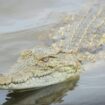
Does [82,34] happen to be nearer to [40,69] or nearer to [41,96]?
[40,69]

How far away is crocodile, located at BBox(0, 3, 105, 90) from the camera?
430 centimetres

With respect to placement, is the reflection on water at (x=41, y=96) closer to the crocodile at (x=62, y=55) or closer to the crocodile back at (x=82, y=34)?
the crocodile at (x=62, y=55)

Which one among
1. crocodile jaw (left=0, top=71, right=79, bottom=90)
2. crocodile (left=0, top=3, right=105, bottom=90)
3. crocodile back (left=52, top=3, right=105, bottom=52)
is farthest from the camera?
crocodile back (left=52, top=3, right=105, bottom=52)

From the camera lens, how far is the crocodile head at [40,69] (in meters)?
4.19

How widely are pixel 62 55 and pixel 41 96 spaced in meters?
0.84

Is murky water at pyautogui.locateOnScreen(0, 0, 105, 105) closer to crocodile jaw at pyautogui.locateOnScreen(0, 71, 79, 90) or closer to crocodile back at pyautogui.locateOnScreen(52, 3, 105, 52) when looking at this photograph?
crocodile jaw at pyautogui.locateOnScreen(0, 71, 79, 90)

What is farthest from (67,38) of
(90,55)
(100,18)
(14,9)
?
(14,9)

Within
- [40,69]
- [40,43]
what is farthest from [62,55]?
[40,43]

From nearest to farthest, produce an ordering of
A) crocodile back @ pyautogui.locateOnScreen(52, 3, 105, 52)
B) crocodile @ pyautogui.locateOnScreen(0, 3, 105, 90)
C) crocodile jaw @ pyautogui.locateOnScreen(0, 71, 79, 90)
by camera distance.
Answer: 1. crocodile jaw @ pyautogui.locateOnScreen(0, 71, 79, 90)
2. crocodile @ pyautogui.locateOnScreen(0, 3, 105, 90)
3. crocodile back @ pyautogui.locateOnScreen(52, 3, 105, 52)

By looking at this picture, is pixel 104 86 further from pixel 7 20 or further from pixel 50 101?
pixel 7 20

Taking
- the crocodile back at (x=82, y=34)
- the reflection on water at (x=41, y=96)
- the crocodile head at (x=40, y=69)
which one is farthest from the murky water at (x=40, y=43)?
the crocodile back at (x=82, y=34)

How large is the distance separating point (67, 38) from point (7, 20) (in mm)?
2254

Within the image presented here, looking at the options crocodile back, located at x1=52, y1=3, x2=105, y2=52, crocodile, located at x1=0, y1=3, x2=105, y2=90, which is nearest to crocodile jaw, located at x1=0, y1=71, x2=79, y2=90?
crocodile, located at x1=0, y1=3, x2=105, y2=90

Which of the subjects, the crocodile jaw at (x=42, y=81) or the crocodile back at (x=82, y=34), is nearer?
the crocodile jaw at (x=42, y=81)
